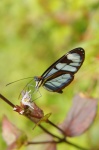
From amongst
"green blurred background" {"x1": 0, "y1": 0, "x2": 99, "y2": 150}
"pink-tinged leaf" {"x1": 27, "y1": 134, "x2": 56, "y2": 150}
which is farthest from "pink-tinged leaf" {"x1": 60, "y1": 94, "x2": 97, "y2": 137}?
"green blurred background" {"x1": 0, "y1": 0, "x2": 99, "y2": 150}

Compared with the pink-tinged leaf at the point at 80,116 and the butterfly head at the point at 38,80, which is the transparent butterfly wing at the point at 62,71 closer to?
the butterfly head at the point at 38,80

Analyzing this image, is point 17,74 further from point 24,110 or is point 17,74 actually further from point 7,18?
point 24,110

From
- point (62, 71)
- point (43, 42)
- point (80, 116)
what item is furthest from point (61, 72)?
point (43, 42)

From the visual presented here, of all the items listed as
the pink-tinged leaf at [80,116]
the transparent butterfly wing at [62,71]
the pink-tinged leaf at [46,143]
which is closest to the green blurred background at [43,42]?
the pink-tinged leaf at [80,116]

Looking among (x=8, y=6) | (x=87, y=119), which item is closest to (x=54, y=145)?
(x=87, y=119)

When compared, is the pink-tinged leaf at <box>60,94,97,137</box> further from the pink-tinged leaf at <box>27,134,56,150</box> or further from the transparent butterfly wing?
the transparent butterfly wing

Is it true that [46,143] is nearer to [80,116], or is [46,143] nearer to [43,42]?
[80,116]

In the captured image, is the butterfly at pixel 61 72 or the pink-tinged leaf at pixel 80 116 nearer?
the butterfly at pixel 61 72
